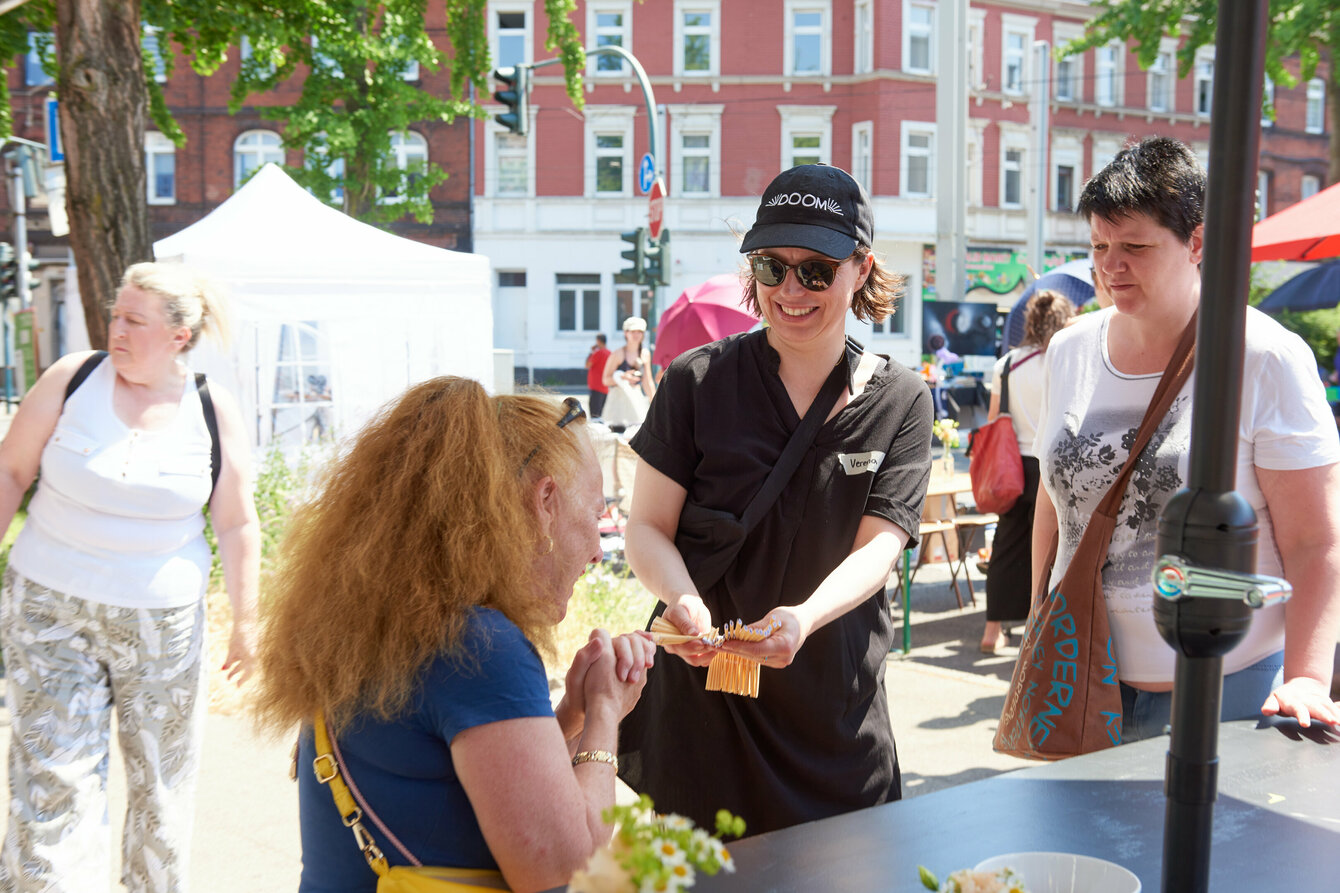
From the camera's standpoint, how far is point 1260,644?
2.26 meters

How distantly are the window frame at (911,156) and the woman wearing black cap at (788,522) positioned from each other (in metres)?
30.9

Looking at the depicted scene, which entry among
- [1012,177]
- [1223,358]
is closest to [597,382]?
[1223,358]

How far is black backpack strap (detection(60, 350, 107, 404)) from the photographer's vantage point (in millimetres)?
3157

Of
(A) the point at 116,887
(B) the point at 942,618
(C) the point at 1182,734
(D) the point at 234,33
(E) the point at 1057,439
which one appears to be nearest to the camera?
(C) the point at 1182,734

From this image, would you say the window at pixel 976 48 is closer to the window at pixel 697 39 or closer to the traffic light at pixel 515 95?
the window at pixel 697 39

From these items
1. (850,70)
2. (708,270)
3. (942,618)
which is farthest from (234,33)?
(850,70)

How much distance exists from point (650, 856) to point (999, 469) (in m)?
5.66

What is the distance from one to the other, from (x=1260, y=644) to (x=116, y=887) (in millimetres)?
3368

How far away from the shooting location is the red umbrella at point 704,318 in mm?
9133

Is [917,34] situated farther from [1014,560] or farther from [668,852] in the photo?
[668,852]

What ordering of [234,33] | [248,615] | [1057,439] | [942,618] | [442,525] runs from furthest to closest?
[234,33] < [942,618] < [248,615] < [1057,439] < [442,525]

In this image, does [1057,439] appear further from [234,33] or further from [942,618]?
[234,33]

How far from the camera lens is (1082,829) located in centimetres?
166

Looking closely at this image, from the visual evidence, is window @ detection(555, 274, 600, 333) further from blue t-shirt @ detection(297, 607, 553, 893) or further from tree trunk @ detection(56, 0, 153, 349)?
blue t-shirt @ detection(297, 607, 553, 893)
